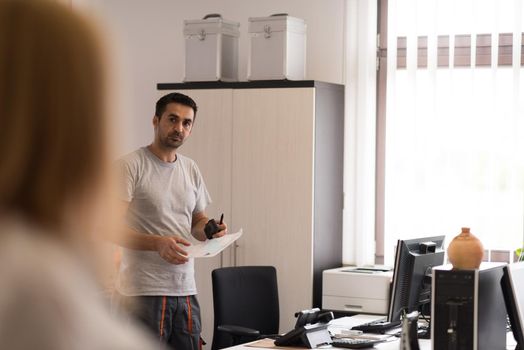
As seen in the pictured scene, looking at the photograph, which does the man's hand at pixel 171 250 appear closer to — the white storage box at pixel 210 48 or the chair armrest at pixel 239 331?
the chair armrest at pixel 239 331

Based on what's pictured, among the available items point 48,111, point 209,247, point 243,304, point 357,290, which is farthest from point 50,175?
point 357,290

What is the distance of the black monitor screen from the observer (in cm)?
371

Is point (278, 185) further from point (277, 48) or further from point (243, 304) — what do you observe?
point (243, 304)

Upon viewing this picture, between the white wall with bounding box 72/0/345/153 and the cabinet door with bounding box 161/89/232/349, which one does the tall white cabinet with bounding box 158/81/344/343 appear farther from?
the white wall with bounding box 72/0/345/153

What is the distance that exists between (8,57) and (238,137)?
483 cm

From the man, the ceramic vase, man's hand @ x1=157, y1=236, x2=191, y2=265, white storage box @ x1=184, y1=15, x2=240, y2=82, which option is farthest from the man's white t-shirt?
white storage box @ x1=184, y1=15, x2=240, y2=82

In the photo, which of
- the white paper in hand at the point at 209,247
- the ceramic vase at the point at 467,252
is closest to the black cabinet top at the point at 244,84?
the white paper in hand at the point at 209,247

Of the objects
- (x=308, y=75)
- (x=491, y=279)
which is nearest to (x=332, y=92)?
(x=308, y=75)

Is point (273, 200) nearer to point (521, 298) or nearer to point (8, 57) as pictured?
point (521, 298)

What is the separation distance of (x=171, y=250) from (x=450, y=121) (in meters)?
2.29

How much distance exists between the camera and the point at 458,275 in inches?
125

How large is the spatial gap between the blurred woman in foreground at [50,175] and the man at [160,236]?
3150mm

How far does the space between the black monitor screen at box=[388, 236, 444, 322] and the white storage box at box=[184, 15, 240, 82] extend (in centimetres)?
219

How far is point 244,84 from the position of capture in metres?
5.49
